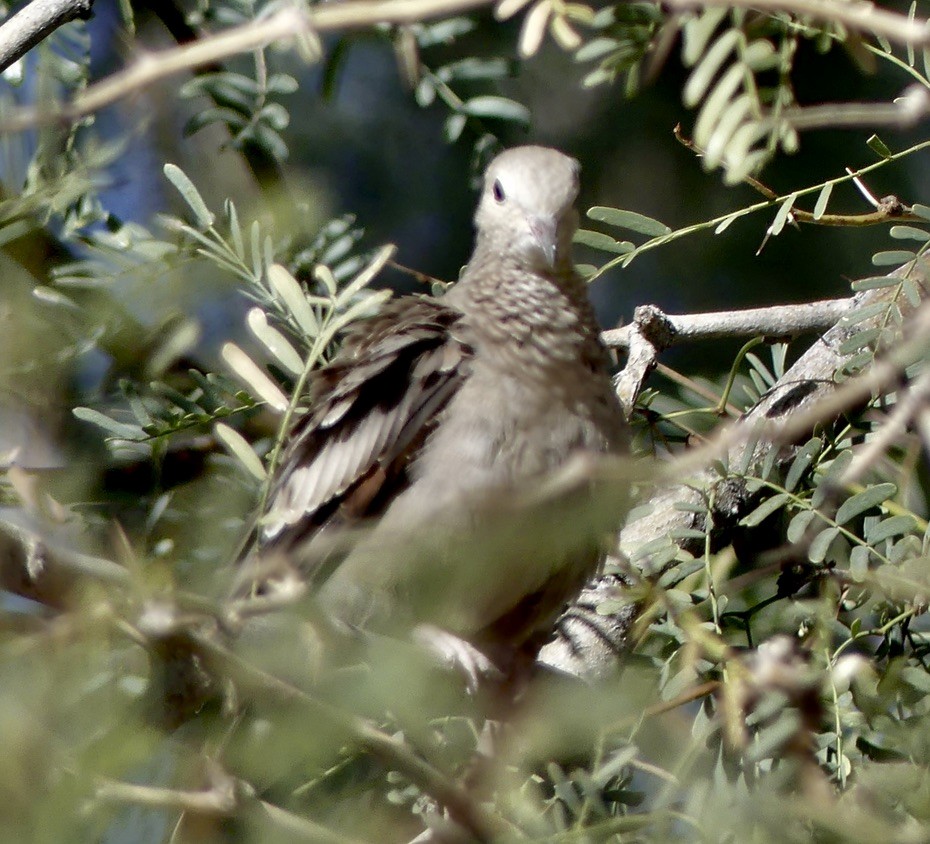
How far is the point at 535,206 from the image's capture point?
2373 millimetres

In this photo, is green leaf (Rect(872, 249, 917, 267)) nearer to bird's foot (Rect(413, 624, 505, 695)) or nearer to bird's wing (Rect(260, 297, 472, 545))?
bird's wing (Rect(260, 297, 472, 545))

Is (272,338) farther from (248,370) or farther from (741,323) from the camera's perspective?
(741,323)

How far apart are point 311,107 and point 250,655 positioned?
3.27 metres

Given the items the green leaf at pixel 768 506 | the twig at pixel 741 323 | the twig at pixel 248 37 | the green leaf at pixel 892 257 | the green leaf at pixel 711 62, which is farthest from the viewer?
the twig at pixel 741 323

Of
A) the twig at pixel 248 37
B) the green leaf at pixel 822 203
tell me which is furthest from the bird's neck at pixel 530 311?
the twig at pixel 248 37

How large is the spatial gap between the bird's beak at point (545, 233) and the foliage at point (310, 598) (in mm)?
94

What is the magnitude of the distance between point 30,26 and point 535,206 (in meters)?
0.96

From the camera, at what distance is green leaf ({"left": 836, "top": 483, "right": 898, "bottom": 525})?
191 cm

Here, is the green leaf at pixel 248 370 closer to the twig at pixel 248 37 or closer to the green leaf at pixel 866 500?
the twig at pixel 248 37

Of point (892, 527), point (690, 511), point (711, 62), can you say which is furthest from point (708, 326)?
point (711, 62)

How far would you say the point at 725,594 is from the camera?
2.09m

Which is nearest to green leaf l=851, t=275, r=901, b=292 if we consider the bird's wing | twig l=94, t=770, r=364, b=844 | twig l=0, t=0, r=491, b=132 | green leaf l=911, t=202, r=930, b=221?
green leaf l=911, t=202, r=930, b=221

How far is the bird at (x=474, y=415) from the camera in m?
2.12

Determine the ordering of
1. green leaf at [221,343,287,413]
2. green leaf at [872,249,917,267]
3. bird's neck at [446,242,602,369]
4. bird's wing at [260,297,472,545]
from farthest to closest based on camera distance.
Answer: bird's neck at [446,242,602,369] < bird's wing at [260,297,472,545] < green leaf at [872,249,917,267] < green leaf at [221,343,287,413]
